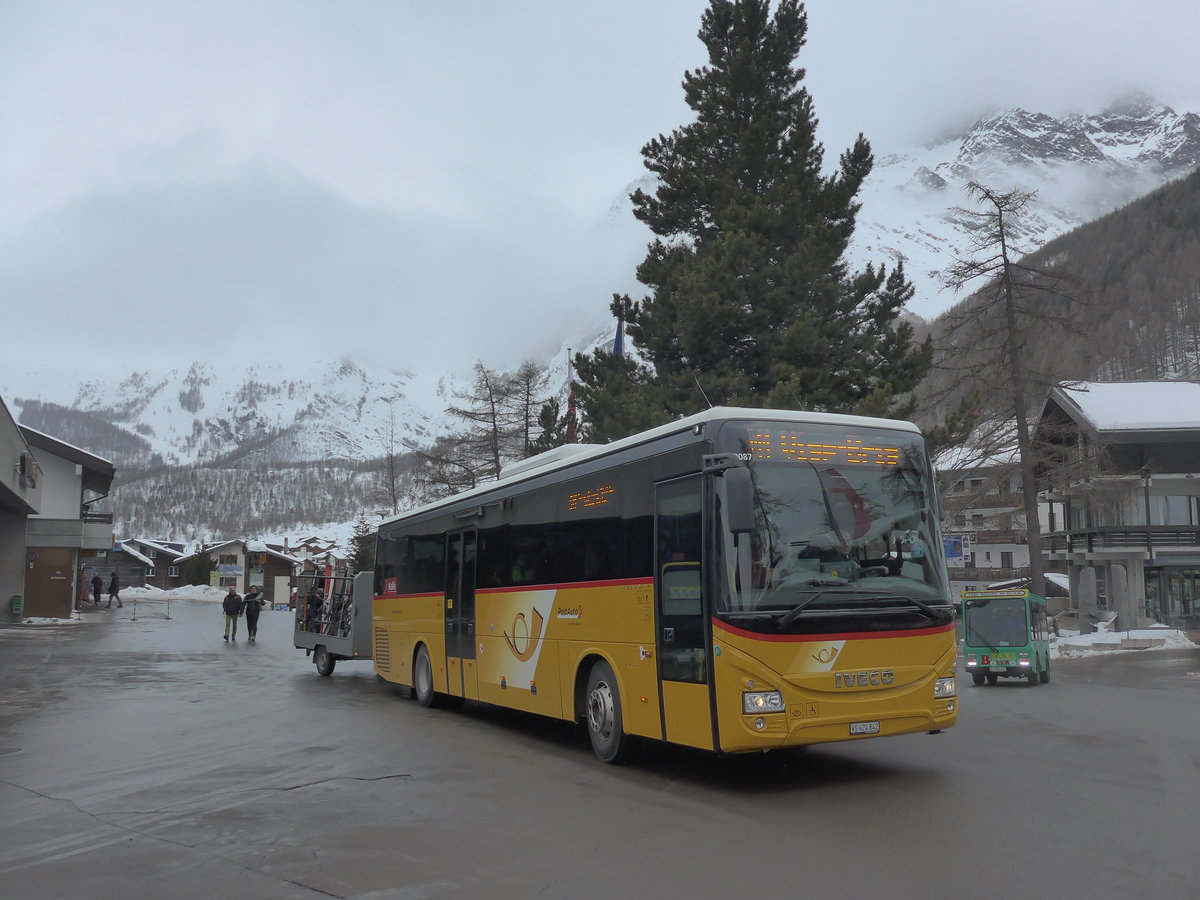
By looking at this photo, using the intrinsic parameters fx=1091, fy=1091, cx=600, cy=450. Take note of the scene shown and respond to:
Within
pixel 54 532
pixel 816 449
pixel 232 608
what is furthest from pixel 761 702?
pixel 54 532

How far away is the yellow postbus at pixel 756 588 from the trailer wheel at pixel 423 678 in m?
5.11

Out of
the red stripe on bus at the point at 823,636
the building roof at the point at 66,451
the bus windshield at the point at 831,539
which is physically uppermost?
the building roof at the point at 66,451

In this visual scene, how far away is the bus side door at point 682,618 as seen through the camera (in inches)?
362

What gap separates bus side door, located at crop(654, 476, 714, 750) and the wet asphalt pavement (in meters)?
0.63

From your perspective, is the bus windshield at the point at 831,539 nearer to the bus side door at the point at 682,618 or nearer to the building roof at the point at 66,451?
the bus side door at the point at 682,618

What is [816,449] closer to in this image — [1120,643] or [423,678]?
[423,678]

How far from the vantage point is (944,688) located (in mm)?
9664

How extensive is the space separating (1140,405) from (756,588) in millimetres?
47326

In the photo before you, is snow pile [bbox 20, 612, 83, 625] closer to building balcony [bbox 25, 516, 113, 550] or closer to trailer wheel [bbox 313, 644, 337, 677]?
building balcony [bbox 25, 516, 113, 550]

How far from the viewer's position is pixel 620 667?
34.4 feet

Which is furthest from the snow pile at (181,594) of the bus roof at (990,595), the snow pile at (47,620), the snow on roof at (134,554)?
the bus roof at (990,595)

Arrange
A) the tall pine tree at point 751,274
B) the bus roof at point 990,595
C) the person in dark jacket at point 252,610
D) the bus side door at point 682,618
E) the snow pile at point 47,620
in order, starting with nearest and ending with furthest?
the bus side door at point 682,618 → the bus roof at point 990,595 → the tall pine tree at point 751,274 → the person in dark jacket at point 252,610 → the snow pile at point 47,620

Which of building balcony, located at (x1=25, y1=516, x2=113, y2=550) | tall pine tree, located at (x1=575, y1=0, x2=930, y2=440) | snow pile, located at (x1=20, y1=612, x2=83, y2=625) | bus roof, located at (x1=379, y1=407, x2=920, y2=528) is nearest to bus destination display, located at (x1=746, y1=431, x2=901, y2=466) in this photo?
bus roof, located at (x1=379, y1=407, x2=920, y2=528)

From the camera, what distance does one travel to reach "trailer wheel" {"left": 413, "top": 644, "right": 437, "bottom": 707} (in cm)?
1639
